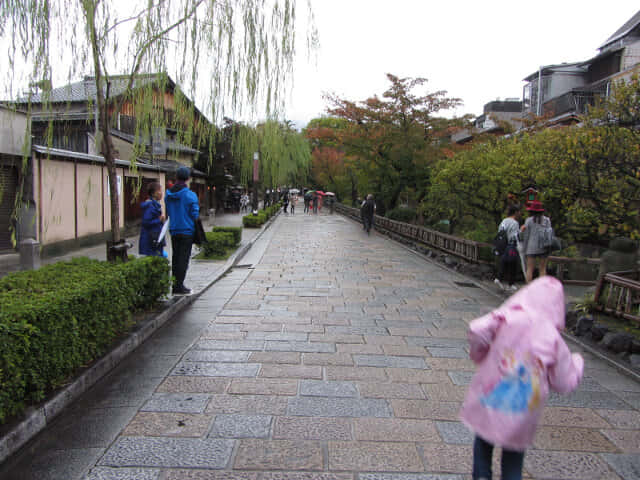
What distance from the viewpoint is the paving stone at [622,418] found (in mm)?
3621

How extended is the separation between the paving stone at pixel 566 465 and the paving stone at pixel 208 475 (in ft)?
5.69

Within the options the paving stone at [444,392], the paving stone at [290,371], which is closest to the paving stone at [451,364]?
the paving stone at [444,392]

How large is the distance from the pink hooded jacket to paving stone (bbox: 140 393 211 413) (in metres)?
2.27

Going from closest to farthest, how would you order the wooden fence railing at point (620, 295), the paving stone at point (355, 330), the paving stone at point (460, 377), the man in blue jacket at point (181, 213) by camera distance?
the paving stone at point (460, 377), the paving stone at point (355, 330), the wooden fence railing at point (620, 295), the man in blue jacket at point (181, 213)

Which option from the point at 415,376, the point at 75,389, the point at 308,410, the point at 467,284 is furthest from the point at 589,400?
the point at 467,284

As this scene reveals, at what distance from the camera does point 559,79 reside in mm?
28125

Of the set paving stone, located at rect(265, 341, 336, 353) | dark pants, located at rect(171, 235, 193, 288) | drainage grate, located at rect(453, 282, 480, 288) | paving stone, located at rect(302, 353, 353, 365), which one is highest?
dark pants, located at rect(171, 235, 193, 288)

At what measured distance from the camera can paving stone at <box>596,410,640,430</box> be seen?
11.9 ft

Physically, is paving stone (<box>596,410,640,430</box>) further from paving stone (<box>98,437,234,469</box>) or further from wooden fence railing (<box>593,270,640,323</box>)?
paving stone (<box>98,437,234,469</box>)

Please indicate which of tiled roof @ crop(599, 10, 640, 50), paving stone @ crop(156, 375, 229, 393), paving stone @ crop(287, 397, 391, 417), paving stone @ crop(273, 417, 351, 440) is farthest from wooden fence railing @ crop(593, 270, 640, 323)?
tiled roof @ crop(599, 10, 640, 50)

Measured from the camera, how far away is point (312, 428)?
3.37m

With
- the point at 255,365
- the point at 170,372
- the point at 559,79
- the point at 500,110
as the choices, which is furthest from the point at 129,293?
the point at 500,110

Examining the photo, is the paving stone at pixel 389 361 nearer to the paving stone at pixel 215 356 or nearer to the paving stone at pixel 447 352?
the paving stone at pixel 447 352

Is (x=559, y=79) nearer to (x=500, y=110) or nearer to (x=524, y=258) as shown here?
(x=500, y=110)
